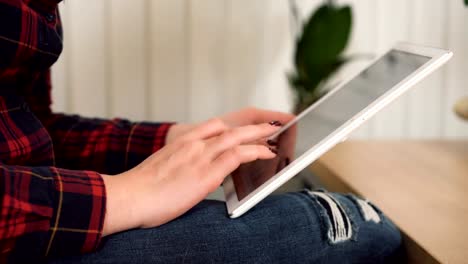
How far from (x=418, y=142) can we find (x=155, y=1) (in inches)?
26.3

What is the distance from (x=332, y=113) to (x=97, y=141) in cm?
33

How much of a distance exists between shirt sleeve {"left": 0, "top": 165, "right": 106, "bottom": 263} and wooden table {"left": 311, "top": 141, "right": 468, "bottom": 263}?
0.33 meters

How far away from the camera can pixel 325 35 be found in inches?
56.0

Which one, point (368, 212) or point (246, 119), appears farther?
point (246, 119)

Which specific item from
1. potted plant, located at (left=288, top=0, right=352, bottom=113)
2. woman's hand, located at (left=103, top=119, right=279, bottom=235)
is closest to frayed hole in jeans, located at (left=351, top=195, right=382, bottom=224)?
woman's hand, located at (left=103, top=119, right=279, bottom=235)

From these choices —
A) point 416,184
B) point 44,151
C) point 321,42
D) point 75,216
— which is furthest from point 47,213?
point 321,42

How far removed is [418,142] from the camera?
1303 mm

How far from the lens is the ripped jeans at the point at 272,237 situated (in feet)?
1.96

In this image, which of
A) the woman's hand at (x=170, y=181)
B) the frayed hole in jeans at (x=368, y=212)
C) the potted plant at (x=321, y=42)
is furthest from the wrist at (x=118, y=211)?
the potted plant at (x=321, y=42)

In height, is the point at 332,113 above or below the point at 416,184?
above

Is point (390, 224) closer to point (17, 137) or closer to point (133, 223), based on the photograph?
point (133, 223)

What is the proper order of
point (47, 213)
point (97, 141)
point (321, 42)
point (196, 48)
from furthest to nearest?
point (196, 48) < point (321, 42) < point (97, 141) < point (47, 213)

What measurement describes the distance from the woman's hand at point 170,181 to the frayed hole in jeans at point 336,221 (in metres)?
0.08

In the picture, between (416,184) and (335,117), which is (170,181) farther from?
(416,184)
